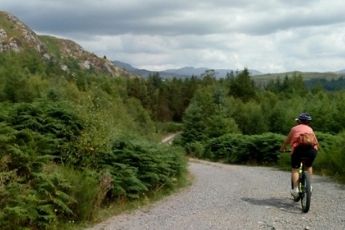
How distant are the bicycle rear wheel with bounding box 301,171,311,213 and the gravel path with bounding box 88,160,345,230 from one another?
0.58 feet

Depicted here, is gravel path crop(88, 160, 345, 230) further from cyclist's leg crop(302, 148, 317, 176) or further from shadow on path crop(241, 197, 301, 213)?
cyclist's leg crop(302, 148, 317, 176)

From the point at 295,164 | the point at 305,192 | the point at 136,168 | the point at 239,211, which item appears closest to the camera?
the point at 305,192

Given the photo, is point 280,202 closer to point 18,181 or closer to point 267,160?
point 18,181

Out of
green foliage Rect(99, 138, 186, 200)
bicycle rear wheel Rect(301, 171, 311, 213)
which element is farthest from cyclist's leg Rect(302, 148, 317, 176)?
green foliage Rect(99, 138, 186, 200)

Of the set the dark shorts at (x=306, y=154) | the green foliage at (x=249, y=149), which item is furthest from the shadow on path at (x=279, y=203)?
the green foliage at (x=249, y=149)

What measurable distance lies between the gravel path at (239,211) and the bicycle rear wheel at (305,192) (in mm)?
177

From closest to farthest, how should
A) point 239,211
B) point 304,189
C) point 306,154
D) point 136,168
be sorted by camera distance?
point 304,189, point 239,211, point 306,154, point 136,168

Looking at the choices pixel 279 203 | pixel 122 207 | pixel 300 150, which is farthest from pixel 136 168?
pixel 300 150

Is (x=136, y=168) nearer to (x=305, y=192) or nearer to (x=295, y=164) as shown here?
(x=295, y=164)

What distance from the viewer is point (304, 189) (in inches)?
442

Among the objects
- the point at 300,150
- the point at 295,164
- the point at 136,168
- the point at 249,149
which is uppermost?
the point at 300,150

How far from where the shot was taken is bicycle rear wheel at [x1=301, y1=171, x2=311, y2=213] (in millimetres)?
10930

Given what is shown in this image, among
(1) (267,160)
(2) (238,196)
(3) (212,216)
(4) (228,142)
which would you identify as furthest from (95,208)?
(4) (228,142)

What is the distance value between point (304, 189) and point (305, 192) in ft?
0.40
